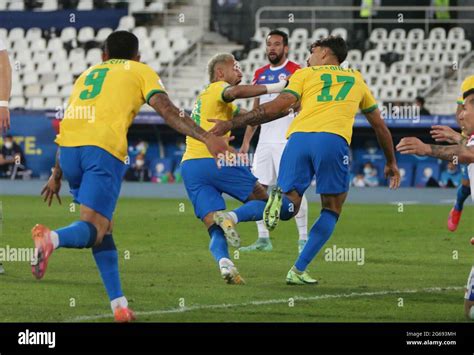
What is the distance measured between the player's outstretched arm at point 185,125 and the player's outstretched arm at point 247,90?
6.05ft

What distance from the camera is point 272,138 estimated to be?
14828mm

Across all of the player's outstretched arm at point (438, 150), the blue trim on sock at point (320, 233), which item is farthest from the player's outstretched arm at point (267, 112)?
the player's outstretched arm at point (438, 150)

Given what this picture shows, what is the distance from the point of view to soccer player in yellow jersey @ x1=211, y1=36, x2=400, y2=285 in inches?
420

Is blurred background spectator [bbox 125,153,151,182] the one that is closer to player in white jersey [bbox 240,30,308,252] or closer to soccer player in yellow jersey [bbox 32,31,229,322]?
player in white jersey [bbox 240,30,308,252]

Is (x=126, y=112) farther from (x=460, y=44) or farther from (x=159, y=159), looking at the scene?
(x=460, y=44)

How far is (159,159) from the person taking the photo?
95.5 ft

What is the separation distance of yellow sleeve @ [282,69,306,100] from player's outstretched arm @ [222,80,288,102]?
0.10 m

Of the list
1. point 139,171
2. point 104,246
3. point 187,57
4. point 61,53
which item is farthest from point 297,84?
point 61,53

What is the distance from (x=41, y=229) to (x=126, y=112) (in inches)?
44.0

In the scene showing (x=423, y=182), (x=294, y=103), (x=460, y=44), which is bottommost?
(x=423, y=182)

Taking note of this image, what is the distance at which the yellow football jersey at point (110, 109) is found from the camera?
27.9 feet

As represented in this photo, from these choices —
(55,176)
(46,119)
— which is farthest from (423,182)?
(55,176)
